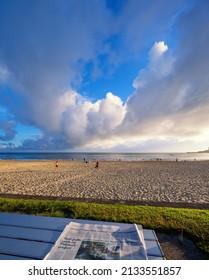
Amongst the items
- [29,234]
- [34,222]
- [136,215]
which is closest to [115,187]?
[136,215]

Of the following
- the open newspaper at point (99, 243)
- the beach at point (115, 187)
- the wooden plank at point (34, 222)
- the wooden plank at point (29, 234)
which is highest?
the wooden plank at point (34, 222)

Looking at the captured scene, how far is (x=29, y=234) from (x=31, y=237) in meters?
0.06

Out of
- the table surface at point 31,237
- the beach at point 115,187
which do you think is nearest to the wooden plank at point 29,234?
the table surface at point 31,237

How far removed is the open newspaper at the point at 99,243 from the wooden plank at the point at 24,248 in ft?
0.27

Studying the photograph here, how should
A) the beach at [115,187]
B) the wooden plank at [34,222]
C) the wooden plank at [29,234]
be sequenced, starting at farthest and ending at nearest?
1. the beach at [115,187]
2. the wooden plank at [34,222]
3. the wooden plank at [29,234]

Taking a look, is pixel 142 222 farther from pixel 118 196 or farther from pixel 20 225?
pixel 118 196

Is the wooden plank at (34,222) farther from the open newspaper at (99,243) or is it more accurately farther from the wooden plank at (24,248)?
the wooden plank at (24,248)

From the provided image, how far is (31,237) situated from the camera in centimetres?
152

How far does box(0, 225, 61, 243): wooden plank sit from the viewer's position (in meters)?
1.50

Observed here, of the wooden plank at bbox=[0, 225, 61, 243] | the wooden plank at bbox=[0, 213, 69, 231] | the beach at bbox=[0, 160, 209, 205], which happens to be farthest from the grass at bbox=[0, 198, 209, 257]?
the wooden plank at bbox=[0, 225, 61, 243]

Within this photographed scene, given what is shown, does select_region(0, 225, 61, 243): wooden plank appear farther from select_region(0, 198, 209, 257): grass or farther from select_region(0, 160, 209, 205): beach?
select_region(0, 160, 209, 205): beach

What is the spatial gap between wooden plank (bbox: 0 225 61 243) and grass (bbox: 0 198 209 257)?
210 cm

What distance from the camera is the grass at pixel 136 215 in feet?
9.78
